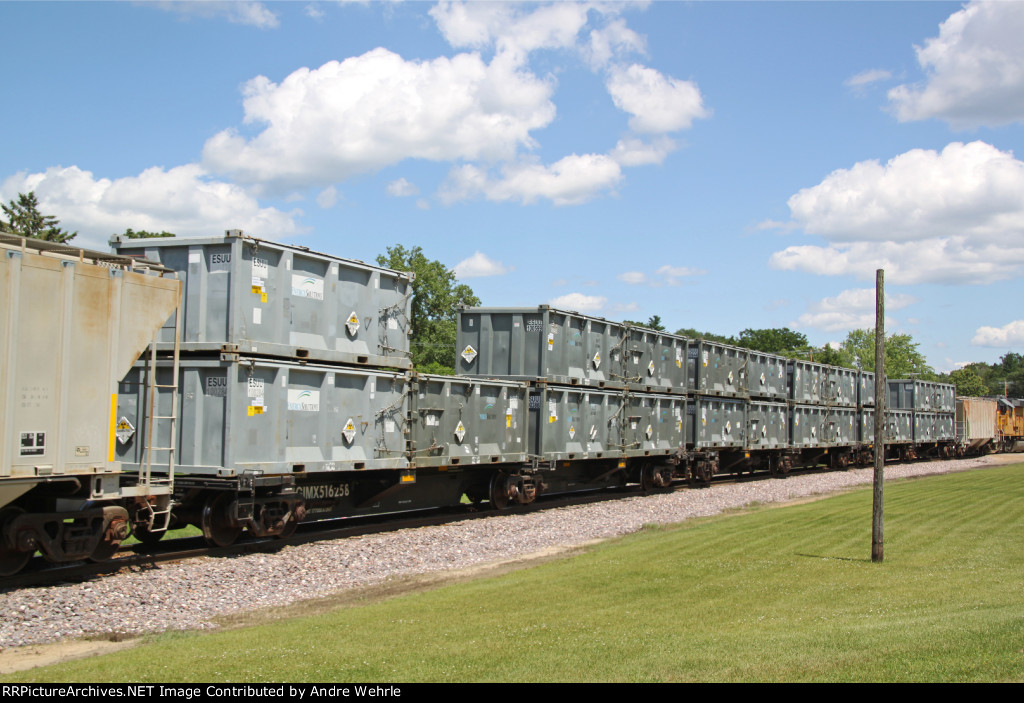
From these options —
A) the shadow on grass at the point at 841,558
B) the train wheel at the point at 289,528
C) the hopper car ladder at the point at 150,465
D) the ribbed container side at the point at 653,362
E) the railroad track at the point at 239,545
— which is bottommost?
the shadow on grass at the point at 841,558

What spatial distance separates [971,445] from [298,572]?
54.9 m

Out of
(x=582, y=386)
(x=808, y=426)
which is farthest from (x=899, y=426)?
(x=582, y=386)

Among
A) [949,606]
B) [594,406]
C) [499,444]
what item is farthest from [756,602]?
[594,406]

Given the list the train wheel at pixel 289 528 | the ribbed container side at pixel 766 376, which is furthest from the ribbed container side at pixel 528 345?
the ribbed container side at pixel 766 376

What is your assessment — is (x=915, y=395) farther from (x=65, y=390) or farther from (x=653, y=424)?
(x=65, y=390)

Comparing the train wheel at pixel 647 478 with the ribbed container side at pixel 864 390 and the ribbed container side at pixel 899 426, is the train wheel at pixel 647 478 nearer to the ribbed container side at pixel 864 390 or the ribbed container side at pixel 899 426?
the ribbed container side at pixel 899 426

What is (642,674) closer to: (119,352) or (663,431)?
(119,352)

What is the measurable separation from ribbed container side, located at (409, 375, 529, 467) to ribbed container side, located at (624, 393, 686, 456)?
517cm

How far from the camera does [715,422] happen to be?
29.0m

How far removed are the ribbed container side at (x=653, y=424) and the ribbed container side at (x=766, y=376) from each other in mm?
6570

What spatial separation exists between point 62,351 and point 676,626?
738cm

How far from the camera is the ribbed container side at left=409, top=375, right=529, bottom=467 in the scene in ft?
52.6

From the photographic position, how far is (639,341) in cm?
2491

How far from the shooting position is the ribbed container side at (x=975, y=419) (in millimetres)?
54062
